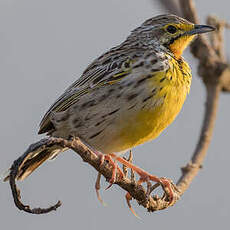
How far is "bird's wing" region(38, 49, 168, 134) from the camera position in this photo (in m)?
5.72

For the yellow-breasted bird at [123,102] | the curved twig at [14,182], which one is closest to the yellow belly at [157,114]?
the yellow-breasted bird at [123,102]

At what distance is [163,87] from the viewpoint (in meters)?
5.52

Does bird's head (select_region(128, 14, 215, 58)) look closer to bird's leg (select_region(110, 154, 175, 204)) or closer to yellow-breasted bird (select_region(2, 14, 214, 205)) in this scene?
yellow-breasted bird (select_region(2, 14, 214, 205))

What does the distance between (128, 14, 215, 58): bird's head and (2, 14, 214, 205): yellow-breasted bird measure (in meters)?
0.04

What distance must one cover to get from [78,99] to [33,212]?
2.02 m

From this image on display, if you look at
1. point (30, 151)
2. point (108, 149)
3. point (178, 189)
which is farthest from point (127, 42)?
point (30, 151)

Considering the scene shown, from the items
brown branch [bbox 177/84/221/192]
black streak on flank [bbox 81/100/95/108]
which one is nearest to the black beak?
brown branch [bbox 177/84/221/192]

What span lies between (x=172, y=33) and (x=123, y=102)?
1.24m

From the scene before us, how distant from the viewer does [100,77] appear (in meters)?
5.81

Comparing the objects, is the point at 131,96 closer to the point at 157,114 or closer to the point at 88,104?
the point at 157,114

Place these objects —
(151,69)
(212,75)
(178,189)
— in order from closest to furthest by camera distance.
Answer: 1. (178,189)
2. (151,69)
3. (212,75)

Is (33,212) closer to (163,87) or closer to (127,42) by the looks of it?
(163,87)

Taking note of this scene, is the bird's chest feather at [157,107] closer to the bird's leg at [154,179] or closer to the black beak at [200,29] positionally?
the bird's leg at [154,179]

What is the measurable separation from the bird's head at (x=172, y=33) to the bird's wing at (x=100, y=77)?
357 millimetres
